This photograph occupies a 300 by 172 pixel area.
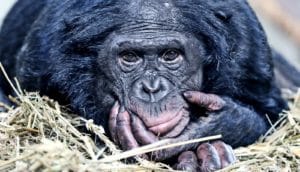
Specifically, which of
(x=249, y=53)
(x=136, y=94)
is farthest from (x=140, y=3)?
(x=249, y=53)

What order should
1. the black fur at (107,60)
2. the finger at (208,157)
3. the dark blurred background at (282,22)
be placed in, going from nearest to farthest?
the finger at (208,157), the black fur at (107,60), the dark blurred background at (282,22)

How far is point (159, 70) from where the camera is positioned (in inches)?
189

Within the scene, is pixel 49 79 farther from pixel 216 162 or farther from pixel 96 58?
pixel 216 162

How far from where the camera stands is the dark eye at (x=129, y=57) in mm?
4852

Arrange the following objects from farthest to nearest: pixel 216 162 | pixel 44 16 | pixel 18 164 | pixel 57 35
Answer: pixel 44 16 → pixel 57 35 → pixel 216 162 → pixel 18 164

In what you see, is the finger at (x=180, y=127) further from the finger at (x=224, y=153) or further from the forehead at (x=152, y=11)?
the forehead at (x=152, y=11)

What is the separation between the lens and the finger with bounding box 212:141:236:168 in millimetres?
4578

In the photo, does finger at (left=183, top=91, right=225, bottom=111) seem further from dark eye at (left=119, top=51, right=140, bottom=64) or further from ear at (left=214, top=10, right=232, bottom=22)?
ear at (left=214, top=10, right=232, bottom=22)

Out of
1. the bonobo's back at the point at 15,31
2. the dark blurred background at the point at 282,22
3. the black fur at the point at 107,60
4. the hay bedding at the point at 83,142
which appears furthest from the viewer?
the dark blurred background at the point at 282,22

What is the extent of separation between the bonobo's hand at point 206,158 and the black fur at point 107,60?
1.24 feet

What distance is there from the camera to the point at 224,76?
5.19m

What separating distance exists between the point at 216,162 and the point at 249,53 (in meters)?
1.16

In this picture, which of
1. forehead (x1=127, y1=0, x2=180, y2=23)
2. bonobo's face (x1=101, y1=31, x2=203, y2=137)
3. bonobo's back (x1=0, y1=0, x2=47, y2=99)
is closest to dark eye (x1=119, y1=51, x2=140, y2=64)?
bonobo's face (x1=101, y1=31, x2=203, y2=137)

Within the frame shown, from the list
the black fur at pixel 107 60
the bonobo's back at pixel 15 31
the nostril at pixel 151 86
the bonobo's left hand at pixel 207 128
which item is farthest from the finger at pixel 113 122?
the bonobo's back at pixel 15 31
